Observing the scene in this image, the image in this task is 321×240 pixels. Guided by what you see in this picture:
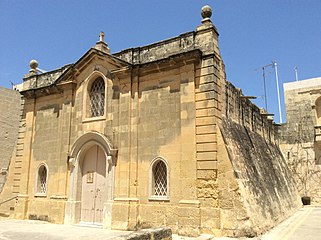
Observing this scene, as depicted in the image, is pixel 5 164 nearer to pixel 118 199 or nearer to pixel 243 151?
pixel 118 199

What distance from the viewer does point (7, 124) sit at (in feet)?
57.2

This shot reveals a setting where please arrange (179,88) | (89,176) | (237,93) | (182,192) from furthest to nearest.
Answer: (237,93), (89,176), (179,88), (182,192)

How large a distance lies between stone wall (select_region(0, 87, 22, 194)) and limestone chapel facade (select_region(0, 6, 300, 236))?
136 inches

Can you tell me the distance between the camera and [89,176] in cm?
1186

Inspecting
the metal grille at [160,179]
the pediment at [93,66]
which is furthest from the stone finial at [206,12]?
the metal grille at [160,179]

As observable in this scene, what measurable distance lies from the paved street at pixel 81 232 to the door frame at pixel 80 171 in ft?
1.69

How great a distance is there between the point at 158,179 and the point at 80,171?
3543 millimetres

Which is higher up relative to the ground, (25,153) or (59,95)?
(59,95)

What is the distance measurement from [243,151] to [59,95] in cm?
798

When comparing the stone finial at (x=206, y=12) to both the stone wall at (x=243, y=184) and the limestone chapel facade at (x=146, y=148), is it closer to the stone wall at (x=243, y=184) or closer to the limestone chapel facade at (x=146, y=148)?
the limestone chapel facade at (x=146, y=148)

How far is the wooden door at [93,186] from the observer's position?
11305mm

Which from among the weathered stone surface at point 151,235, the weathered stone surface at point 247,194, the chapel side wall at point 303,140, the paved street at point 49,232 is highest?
the chapel side wall at point 303,140

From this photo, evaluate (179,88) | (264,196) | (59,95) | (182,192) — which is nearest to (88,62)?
(59,95)

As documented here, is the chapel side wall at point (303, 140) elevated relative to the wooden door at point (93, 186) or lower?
elevated
